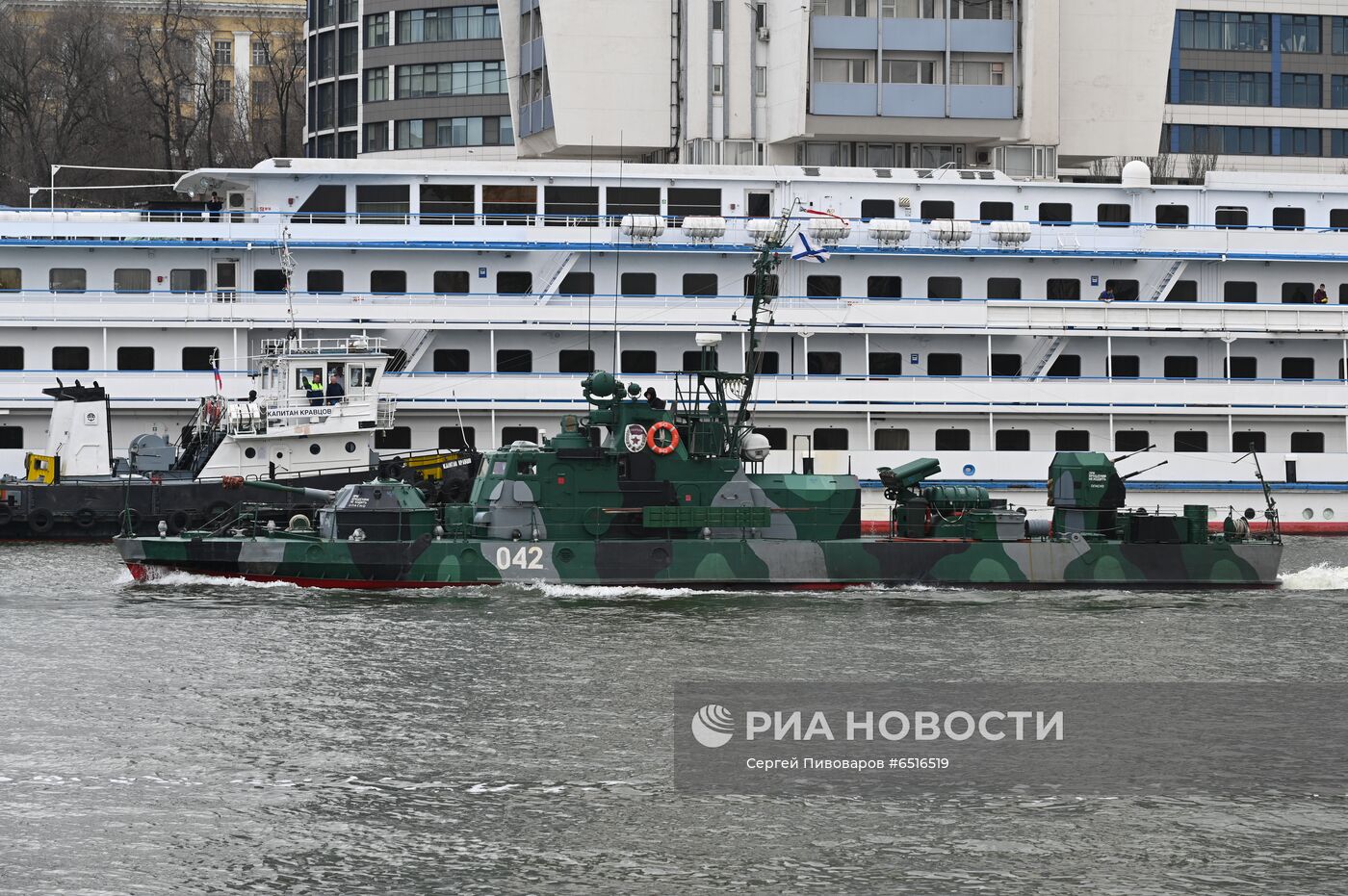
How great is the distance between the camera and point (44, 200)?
63.6m

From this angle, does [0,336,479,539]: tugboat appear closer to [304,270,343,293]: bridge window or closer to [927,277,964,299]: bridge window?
[304,270,343,293]: bridge window

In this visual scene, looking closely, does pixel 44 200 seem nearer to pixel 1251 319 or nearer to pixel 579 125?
pixel 579 125

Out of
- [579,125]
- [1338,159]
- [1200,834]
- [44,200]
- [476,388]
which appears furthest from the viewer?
[1338,159]

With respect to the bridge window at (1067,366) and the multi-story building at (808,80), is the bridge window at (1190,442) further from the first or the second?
the multi-story building at (808,80)

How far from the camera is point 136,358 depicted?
4300cm

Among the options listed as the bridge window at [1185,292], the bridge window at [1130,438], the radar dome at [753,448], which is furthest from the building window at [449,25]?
the radar dome at [753,448]

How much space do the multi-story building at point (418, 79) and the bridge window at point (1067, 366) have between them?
36462mm

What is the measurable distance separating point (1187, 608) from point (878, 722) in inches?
473

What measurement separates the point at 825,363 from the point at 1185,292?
9.35 m

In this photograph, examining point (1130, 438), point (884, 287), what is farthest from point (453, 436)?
point (1130, 438)

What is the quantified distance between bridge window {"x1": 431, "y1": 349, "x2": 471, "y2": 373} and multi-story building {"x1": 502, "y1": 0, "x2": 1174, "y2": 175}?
6549 mm

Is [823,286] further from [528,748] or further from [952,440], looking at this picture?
[528,748]

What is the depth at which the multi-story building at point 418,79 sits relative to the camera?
7800cm

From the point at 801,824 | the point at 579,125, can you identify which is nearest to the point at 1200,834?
the point at 801,824
